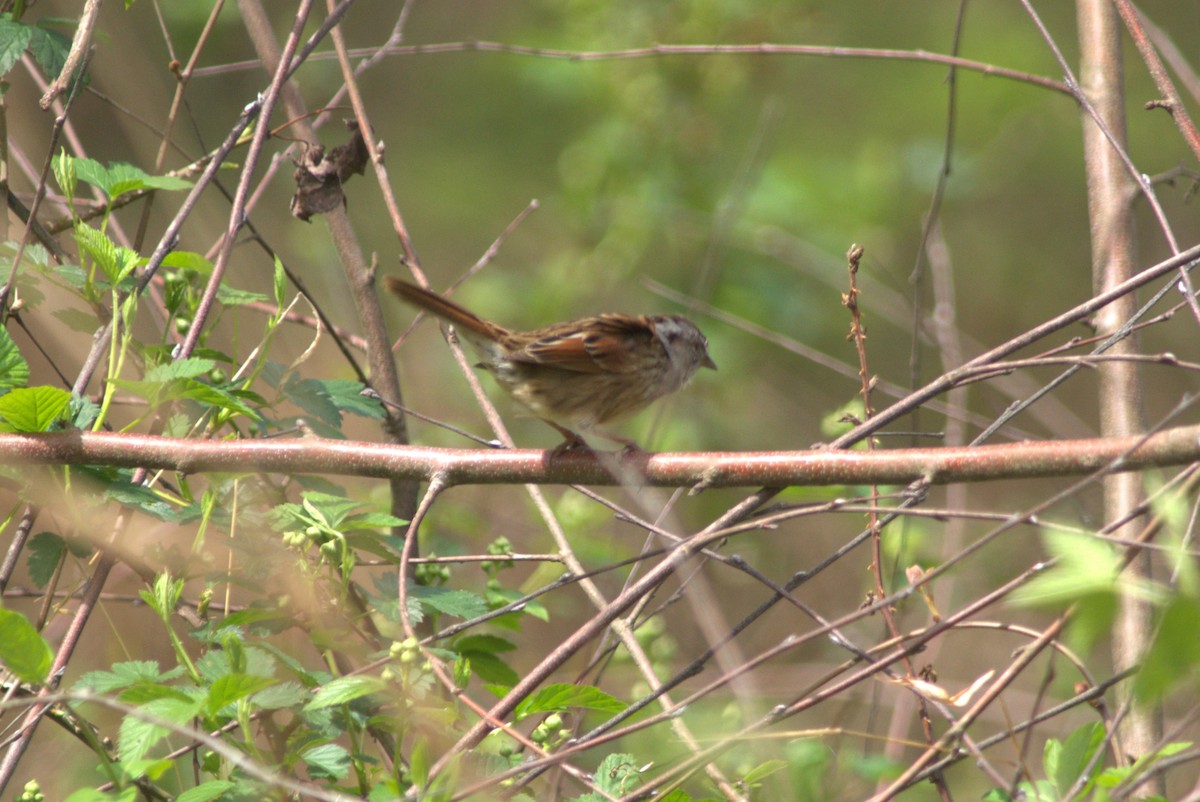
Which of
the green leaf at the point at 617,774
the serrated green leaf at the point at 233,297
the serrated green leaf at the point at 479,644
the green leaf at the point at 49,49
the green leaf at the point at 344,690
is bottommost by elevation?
the serrated green leaf at the point at 479,644

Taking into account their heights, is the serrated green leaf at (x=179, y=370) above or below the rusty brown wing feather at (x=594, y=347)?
above

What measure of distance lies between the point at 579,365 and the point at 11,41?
1804 millimetres

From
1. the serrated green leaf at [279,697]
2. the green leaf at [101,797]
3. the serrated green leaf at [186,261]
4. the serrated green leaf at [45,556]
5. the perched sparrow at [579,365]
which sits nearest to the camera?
the green leaf at [101,797]

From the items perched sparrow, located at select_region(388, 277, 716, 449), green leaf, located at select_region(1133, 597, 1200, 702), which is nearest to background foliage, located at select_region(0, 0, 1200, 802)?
green leaf, located at select_region(1133, 597, 1200, 702)

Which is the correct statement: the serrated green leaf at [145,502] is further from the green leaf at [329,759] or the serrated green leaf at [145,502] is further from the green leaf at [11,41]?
the green leaf at [11,41]

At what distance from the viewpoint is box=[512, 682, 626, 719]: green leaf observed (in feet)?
6.31

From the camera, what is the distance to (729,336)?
19.0ft

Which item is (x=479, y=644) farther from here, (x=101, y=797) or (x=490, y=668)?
(x=101, y=797)

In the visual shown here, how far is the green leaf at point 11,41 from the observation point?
2.39 metres

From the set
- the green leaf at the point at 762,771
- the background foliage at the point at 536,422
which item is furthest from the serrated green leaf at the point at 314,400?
the green leaf at the point at 762,771

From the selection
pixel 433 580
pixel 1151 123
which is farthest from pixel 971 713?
pixel 1151 123

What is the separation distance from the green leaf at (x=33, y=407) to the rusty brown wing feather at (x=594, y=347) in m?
1.60

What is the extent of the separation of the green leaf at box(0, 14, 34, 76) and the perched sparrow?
52.6 inches

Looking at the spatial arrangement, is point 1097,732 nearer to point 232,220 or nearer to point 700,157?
point 232,220
